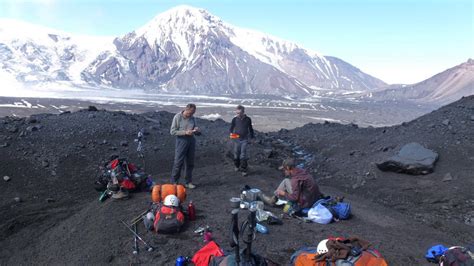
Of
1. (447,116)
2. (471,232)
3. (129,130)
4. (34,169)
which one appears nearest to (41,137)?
(34,169)

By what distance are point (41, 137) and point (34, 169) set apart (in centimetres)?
252

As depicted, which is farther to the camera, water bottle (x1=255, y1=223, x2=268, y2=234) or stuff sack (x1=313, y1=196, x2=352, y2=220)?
stuff sack (x1=313, y1=196, x2=352, y2=220)

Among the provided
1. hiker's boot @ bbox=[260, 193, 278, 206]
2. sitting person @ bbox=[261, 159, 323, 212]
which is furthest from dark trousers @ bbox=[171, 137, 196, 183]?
sitting person @ bbox=[261, 159, 323, 212]

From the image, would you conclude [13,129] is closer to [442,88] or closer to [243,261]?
[243,261]

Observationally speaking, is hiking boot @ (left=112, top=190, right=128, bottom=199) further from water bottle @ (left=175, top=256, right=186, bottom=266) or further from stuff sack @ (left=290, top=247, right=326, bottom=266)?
stuff sack @ (left=290, top=247, right=326, bottom=266)

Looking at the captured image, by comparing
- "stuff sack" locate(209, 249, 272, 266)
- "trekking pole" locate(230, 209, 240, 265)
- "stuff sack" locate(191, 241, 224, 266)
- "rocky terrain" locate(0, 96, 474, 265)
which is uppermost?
"trekking pole" locate(230, 209, 240, 265)

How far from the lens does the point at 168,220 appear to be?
7727 mm

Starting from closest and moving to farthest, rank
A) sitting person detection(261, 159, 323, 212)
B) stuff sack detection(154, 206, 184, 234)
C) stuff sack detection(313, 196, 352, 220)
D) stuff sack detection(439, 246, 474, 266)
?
stuff sack detection(439, 246, 474, 266)
stuff sack detection(154, 206, 184, 234)
sitting person detection(261, 159, 323, 212)
stuff sack detection(313, 196, 352, 220)

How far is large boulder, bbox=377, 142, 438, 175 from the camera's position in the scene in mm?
13922

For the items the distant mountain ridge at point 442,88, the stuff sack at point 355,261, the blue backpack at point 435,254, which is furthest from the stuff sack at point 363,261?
the distant mountain ridge at point 442,88

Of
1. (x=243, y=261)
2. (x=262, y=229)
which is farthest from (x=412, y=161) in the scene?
(x=243, y=261)

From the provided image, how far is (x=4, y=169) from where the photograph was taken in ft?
41.2

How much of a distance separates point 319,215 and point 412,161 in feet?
22.6

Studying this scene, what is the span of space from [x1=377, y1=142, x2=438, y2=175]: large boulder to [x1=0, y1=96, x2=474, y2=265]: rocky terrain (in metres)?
0.26
